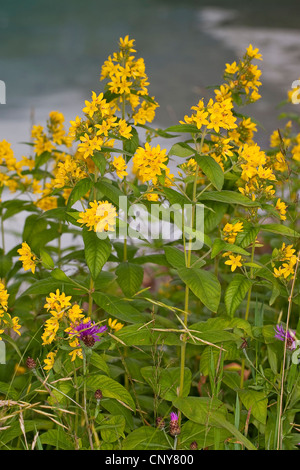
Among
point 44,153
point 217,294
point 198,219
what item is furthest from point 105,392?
point 44,153

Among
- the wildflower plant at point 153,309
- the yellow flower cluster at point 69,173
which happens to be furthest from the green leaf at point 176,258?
the yellow flower cluster at point 69,173

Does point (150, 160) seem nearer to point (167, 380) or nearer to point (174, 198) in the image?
point (174, 198)

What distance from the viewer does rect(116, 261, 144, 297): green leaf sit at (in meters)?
1.36

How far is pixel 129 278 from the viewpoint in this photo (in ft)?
4.53

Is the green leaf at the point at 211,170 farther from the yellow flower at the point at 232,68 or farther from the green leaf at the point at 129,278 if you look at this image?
the yellow flower at the point at 232,68

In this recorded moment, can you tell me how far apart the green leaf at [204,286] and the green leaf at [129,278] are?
0.22 meters

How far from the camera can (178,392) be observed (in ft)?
4.01

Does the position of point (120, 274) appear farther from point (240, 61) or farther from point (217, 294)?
point (240, 61)

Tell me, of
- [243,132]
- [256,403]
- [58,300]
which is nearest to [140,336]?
[58,300]

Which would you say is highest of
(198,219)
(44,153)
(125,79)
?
(125,79)

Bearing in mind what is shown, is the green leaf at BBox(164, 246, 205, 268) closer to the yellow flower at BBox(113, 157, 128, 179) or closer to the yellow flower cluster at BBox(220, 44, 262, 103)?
the yellow flower at BBox(113, 157, 128, 179)

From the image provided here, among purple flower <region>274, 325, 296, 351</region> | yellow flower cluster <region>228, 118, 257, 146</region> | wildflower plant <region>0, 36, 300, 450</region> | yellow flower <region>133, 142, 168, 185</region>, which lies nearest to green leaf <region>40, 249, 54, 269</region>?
wildflower plant <region>0, 36, 300, 450</region>

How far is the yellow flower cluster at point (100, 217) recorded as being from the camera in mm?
1139

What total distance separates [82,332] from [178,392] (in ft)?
0.91
